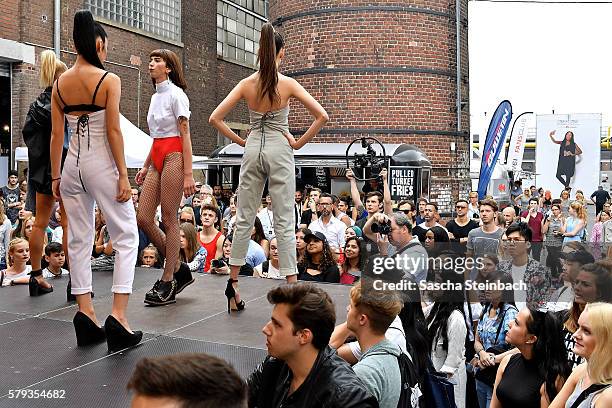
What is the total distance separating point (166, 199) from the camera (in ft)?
15.0

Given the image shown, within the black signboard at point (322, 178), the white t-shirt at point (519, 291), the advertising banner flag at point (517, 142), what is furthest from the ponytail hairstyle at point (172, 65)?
the advertising banner flag at point (517, 142)

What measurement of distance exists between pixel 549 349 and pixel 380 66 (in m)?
12.2

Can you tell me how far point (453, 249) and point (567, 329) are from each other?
3.53 ft

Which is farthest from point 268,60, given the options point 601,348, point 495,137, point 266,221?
point 495,137

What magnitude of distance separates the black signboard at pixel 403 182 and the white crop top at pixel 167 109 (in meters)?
10.5

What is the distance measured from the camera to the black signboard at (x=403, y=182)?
583 inches

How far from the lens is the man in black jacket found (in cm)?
257

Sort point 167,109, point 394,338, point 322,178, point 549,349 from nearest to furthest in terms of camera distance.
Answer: point 394,338, point 549,349, point 167,109, point 322,178

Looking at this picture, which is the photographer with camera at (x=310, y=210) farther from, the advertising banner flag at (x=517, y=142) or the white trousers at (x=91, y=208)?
the advertising banner flag at (x=517, y=142)

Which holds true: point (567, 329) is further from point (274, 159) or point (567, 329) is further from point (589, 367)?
point (274, 159)

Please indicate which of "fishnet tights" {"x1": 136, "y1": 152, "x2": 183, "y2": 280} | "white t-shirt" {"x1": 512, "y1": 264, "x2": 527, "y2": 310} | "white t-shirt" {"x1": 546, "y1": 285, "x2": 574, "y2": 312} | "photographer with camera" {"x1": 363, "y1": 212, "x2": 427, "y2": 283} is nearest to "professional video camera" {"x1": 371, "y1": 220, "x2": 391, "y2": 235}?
"photographer with camera" {"x1": 363, "y1": 212, "x2": 427, "y2": 283}

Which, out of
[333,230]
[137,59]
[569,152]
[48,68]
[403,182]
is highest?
[137,59]

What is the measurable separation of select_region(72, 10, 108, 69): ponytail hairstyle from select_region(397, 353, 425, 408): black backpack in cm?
230

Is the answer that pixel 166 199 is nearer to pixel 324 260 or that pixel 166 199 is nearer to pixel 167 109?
pixel 167 109
